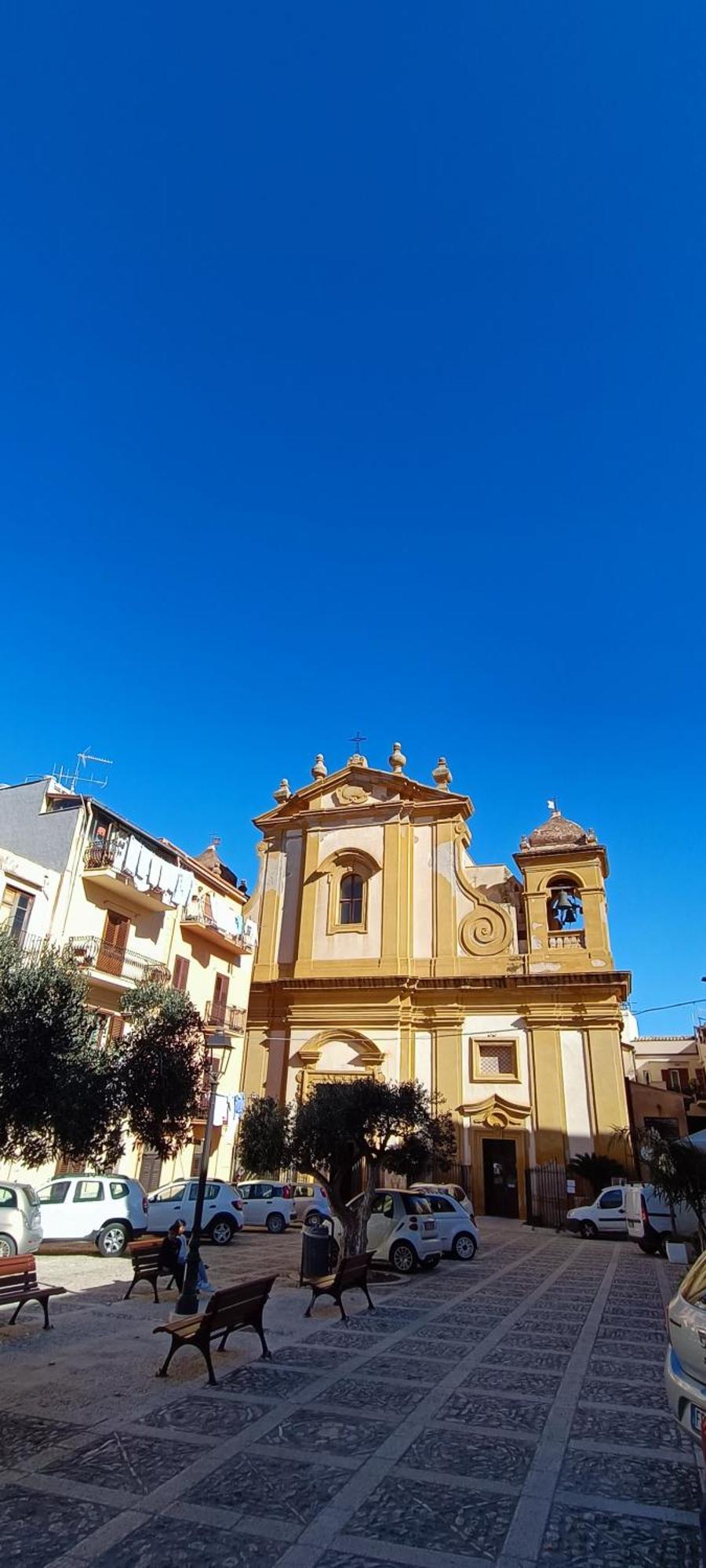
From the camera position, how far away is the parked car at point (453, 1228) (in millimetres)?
16812

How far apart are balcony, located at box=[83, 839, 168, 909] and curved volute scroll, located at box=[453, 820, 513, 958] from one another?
1285 cm

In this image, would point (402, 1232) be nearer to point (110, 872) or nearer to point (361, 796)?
point (110, 872)

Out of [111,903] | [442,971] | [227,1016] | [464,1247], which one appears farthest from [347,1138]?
[442,971]

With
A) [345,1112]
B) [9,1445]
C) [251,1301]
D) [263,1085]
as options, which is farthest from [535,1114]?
[9,1445]

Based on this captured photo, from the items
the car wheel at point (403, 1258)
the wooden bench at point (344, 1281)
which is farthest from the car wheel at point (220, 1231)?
the wooden bench at point (344, 1281)

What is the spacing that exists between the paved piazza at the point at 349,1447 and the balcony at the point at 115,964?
8988 millimetres

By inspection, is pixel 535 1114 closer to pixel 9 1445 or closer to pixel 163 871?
pixel 163 871

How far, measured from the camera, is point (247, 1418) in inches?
263

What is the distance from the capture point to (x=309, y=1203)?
2398 centimetres

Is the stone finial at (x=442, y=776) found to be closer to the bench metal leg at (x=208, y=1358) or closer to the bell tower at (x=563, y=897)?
the bell tower at (x=563, y=897)

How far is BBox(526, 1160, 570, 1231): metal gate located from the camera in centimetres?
2472

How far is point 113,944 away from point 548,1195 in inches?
601

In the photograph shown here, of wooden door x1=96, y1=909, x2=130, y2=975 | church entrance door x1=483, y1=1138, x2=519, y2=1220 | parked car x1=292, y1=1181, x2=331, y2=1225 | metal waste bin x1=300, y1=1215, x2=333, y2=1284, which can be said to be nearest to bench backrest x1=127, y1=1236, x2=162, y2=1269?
metal waste bin x1=300, y1=1215, x2=333, y2=1284

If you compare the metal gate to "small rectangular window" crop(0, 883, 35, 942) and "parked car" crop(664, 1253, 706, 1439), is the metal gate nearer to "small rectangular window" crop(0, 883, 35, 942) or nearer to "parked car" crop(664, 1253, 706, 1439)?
"small rectangular window" crop(0, 883, 35, 942)
